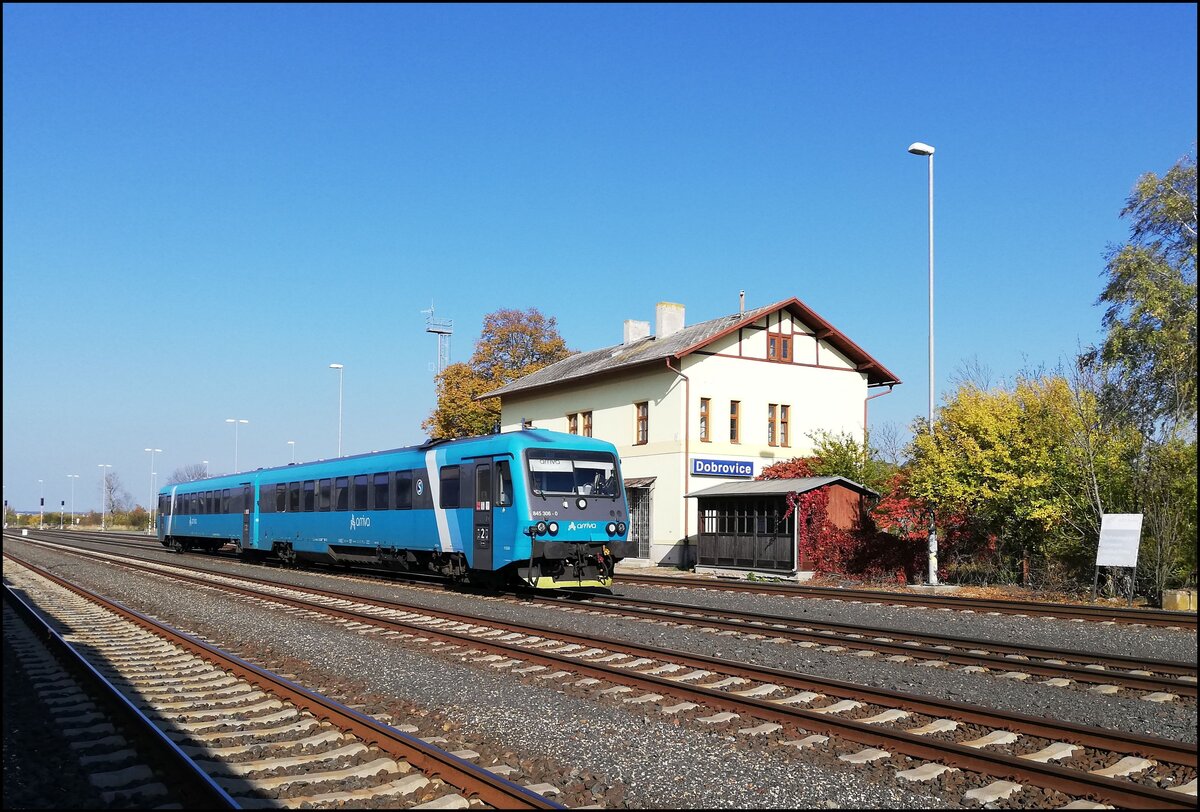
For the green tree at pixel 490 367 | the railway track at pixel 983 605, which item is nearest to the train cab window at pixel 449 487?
the railway track at pixel 983 605

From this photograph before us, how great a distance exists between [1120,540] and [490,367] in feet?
150

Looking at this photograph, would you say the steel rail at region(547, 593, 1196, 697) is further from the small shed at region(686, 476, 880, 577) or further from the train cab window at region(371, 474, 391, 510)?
the small shed at region(686, 476, 880, 577)

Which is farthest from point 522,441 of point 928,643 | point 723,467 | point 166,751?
point 723,467

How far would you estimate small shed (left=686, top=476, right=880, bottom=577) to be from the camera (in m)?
26.3

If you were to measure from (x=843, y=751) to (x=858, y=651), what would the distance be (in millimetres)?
4883

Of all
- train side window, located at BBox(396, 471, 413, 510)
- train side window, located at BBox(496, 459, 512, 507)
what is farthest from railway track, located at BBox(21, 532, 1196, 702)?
train side window, located at BBox(396, 471, 413, 510)

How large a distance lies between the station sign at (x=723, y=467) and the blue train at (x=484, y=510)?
12590mm

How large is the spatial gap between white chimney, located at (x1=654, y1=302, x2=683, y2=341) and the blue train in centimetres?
1710

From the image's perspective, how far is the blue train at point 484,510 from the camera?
18.0 metres

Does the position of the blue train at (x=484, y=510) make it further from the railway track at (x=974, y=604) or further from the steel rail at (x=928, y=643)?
the railway track at (x=974, y=604)

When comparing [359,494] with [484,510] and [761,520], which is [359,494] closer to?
[484,510]

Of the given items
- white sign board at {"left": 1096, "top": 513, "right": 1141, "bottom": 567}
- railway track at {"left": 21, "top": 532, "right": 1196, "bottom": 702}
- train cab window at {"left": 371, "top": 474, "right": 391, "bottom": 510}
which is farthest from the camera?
train cab window at {"left": 371, "top": 474, "right": 391, "bottom": 510}

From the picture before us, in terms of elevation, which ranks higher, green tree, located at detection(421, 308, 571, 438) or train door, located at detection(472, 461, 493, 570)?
green tree, located at detection(421, 308, 571, 438)

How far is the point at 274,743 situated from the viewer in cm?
754
